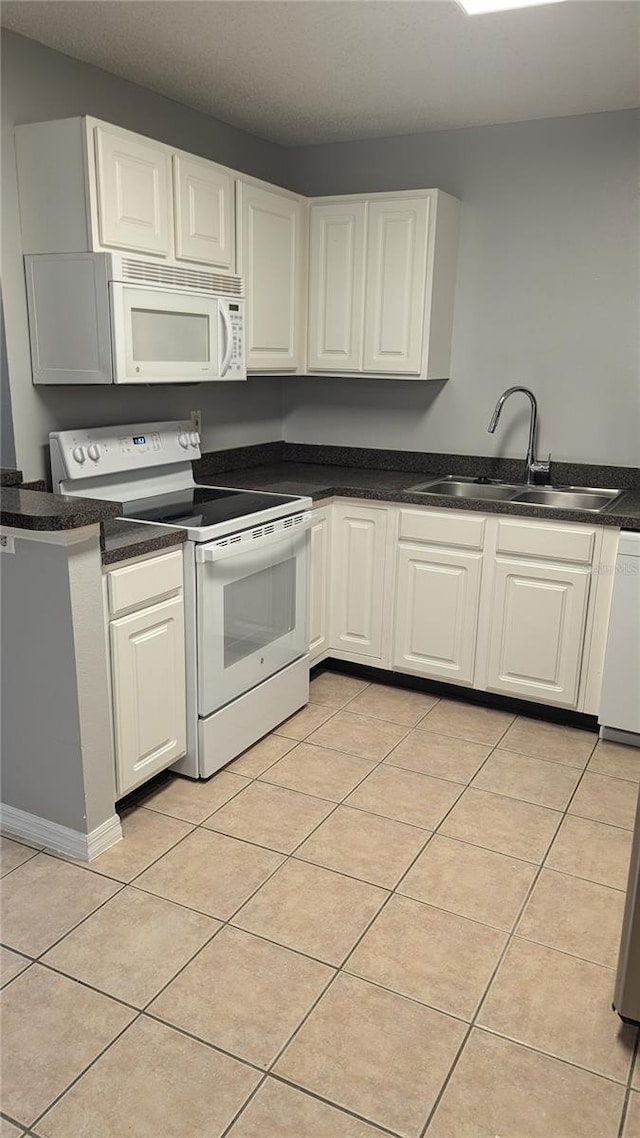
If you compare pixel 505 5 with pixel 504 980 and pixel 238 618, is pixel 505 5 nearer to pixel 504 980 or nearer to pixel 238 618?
Answer: pixel 238 618

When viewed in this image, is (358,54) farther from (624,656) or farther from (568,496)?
(624,656)

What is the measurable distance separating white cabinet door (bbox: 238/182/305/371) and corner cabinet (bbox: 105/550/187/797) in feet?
4.20

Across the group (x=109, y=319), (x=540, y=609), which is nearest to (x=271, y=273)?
(x=109, y=319)

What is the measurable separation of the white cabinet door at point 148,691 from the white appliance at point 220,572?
0.19 feet

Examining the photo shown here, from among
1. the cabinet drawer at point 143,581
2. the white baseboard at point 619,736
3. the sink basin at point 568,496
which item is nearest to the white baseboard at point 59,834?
the cabinet drawer at point 143,581

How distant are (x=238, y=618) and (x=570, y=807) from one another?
1261 millimetres

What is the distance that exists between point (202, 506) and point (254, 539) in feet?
0.88

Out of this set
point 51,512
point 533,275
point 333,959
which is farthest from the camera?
point 533,275

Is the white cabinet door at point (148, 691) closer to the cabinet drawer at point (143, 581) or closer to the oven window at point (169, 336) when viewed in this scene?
the cabinet drawer at point (143, 581)

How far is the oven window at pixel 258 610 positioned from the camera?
2756 millimetres

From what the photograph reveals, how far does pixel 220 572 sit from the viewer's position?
8.65ft

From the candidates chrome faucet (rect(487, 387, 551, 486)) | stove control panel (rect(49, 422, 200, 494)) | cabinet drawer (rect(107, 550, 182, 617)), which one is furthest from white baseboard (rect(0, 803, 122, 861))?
chrome faucet (rect(487, 387, 551, 486))

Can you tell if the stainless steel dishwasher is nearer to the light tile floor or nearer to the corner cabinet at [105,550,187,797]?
the light tile floor

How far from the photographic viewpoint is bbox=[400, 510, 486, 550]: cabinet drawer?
318 centimetres
